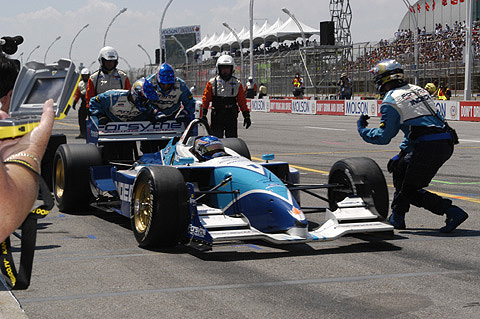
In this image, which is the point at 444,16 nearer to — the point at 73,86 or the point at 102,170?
the point at 102,170

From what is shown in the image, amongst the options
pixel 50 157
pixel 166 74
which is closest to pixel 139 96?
pixel 166 74

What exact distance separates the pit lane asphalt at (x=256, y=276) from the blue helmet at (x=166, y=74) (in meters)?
1.80

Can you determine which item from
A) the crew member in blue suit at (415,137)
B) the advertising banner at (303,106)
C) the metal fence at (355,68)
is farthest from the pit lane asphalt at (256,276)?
the advertising banner at (303,106)

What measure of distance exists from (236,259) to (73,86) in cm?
432

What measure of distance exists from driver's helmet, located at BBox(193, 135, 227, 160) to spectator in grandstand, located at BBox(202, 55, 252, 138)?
4838 mm

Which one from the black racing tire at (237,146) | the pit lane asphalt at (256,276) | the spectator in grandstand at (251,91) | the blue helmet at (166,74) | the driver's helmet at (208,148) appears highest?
the blue helmet at (166,74)

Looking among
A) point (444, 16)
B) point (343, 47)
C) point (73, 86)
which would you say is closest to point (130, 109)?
point (73, 86)

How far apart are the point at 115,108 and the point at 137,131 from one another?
0.60m

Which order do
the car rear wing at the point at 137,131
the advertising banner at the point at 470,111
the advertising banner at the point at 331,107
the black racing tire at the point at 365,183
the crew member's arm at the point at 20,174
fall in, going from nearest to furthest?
the crew member's arm at the point at 20,174 → the black racing tire at the point at 365,183 → the car rear wing at the point at 137,131 → the advertising banner at the point at 470,111 → the advertising banner at the point at 331,107

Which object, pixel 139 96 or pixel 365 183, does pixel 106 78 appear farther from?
pixel 365 183

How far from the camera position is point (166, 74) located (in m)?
9.50

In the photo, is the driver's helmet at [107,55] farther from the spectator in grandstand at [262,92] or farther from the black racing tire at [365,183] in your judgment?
the spectator in grandstand at [262,92]

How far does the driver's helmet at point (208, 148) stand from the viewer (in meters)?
7.80

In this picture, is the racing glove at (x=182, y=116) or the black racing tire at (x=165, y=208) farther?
the racing glove at (x=182, y=116)
